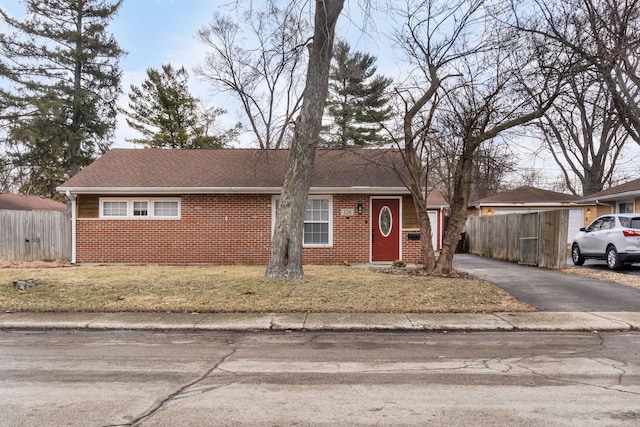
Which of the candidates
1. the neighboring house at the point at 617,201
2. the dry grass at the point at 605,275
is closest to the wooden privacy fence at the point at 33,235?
the dry grass at the point at 605,275

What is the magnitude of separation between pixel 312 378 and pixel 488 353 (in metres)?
2.49

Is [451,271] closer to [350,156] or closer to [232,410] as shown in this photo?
[350,156]

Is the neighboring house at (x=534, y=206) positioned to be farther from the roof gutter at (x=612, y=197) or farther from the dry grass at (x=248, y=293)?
the dry grass at (x=248, y=293)

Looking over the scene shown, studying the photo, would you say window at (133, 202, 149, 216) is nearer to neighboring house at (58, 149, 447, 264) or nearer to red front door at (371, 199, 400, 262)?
neighboring house at (58, 149, 447, 264)

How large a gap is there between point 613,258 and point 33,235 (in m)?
19.1

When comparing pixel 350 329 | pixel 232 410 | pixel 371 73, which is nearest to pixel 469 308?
pixel 350 329

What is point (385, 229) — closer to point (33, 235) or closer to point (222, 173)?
point (222, 173)

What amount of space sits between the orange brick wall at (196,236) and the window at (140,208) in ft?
0.67

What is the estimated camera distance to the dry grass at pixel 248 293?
8742 millimetres

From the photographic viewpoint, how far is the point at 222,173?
16562 millimetres

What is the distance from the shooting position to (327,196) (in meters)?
15.6

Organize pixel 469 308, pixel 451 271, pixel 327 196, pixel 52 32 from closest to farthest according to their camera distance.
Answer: pixel 469 308 → pixel 451 271 → pixel 327 196 → pixel 52 32

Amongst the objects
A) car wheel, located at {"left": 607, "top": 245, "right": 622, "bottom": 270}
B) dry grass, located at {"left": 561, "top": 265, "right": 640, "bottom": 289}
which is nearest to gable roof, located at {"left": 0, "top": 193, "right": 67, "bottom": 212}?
dry grass, located at {"left": 561, "top": 265, "right": 640, "bottom": 289}

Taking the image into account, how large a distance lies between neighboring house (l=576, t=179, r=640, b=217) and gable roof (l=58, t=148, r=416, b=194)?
A: 1111 centimetres
